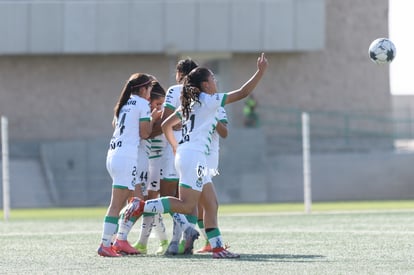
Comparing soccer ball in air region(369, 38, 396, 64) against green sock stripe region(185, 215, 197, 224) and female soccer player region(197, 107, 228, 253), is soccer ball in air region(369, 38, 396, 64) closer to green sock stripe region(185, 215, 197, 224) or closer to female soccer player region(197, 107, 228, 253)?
female soccer player region(197, 107, 228, 253)

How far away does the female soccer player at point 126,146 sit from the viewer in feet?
41.4

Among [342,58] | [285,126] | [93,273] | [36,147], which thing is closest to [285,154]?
[285,126]

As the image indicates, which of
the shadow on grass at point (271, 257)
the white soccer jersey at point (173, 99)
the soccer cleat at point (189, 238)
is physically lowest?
the shadow on grass at point (271, 257)

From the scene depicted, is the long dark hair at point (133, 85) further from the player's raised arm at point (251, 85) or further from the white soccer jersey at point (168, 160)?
the player's raised arm at point (251, 85)

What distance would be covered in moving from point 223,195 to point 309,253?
21.4m

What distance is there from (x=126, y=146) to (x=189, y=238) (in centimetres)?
118

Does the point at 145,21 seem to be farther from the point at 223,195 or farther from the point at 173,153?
the point at 173,153

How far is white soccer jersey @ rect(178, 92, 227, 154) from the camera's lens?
1198 cm

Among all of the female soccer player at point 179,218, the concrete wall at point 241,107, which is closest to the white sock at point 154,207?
the female soccer player at point 179,218

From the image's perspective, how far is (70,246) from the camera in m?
14.0

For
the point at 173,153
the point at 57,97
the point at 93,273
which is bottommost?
the point at 93,273

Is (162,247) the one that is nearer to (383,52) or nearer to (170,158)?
(170,158)

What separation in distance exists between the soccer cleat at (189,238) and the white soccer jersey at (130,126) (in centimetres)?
100

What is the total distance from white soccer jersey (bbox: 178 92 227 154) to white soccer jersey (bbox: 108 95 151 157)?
82cm
